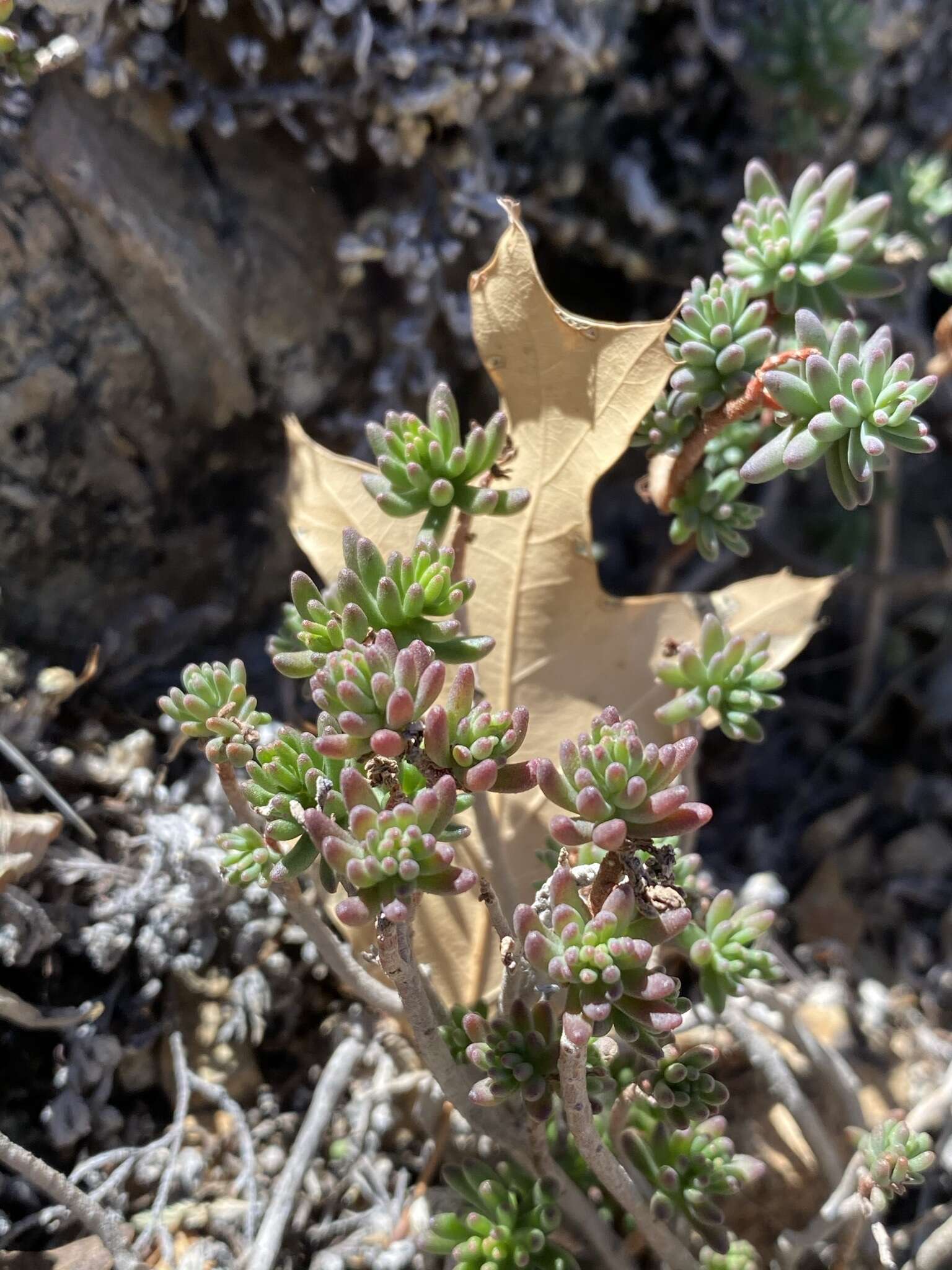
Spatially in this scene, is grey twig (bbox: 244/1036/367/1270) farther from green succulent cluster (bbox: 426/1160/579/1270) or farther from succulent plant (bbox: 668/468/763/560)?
succulent plant (bbox: 668/468/763/560)

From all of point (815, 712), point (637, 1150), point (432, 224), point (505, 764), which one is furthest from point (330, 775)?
point (815, 712)

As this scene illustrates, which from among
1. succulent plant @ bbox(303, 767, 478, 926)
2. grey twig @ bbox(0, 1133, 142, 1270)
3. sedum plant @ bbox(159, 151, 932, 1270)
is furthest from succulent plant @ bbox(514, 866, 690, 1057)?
grey twig @ bbox(0, 1133, 142, 1270)

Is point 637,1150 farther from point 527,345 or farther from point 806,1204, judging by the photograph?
point 527,345

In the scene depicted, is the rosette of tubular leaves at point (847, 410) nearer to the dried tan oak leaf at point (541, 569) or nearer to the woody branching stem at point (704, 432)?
the woody branching stem at point (704, 432)

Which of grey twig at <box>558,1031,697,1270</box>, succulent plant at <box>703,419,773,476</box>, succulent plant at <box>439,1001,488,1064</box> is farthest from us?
succulent plant at <box>703,419,773,476</box>

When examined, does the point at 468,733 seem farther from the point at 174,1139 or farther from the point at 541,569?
the point at 174,1139

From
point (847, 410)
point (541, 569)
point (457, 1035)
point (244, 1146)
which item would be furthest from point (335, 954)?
point (847, 410)
